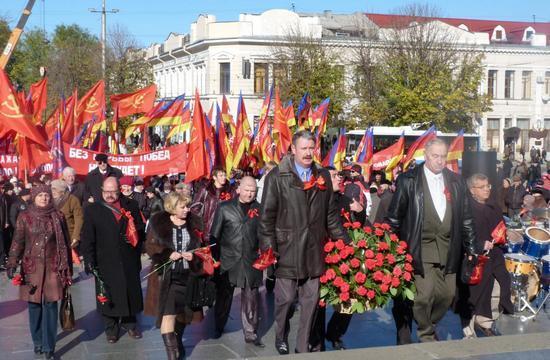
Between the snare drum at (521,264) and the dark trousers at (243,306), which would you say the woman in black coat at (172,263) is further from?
the snare drum at (521,264)

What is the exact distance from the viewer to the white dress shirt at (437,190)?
7008 mm

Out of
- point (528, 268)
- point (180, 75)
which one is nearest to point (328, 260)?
point (528, 268)

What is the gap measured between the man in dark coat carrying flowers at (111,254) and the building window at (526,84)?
2108 inches

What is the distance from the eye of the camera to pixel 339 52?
168 feet

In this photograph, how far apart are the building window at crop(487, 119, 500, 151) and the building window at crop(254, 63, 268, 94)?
15644 millimetres

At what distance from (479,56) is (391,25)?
223 inches

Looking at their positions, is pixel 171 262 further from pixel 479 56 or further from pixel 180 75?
pixel 180 75

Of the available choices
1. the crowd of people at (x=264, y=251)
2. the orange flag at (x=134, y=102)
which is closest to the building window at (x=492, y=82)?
the orange flag at (x=134, y=102)

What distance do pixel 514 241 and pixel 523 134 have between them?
49.1 meters

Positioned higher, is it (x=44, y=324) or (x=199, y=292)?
(x=199, y=292)

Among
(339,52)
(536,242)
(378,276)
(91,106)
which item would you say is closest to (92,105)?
(91,106)

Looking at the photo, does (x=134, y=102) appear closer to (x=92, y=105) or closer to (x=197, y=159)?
(x=92, y=105)

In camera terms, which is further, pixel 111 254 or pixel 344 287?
pixel 111 254

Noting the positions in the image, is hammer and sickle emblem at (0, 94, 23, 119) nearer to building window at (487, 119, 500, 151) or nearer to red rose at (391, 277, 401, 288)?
red rose at (391, 277, 401, 288)
